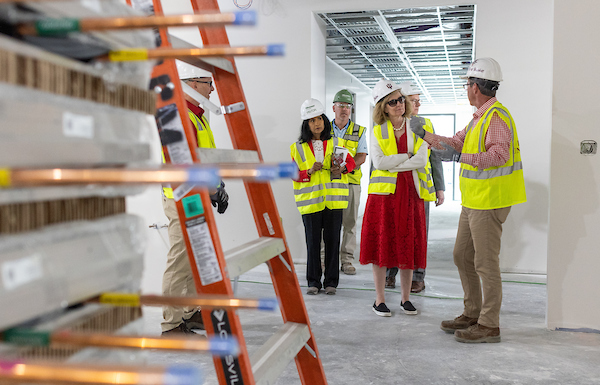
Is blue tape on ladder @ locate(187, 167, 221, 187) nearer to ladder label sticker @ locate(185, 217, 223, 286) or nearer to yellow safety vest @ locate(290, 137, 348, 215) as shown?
ladder label sticker @ locate(185, 217, 223, 286)

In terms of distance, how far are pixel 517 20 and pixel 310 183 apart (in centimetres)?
258

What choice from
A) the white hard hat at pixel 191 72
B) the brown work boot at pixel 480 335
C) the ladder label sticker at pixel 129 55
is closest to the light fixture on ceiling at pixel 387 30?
the white hard hat at pixel 191 72

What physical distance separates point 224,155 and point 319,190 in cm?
274

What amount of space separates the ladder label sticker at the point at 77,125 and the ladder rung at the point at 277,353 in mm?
742


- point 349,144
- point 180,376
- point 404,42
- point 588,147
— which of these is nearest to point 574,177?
point 588,147

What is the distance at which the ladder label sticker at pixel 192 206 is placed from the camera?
4.13 ft

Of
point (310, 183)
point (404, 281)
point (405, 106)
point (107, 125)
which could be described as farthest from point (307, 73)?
point (107, 125)

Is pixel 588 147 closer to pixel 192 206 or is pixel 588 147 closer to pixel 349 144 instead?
pixel 349 144

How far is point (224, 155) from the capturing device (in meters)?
1.37

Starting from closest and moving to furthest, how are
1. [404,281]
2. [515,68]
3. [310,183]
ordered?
[404,281], [310,183], [515,68]

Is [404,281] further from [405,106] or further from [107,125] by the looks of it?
[107,125]

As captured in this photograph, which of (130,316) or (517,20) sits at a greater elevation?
(517,20)

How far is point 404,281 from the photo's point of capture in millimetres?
3496

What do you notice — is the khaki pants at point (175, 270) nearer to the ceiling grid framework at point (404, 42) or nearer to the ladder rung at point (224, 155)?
the ladder rung at point (224, 155)
